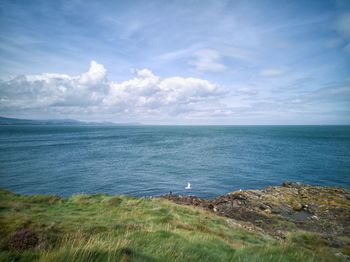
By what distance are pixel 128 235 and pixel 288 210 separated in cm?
2266

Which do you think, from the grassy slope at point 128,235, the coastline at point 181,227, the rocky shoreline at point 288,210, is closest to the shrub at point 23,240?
the coastline at point 181,227

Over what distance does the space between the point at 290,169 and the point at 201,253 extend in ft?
155

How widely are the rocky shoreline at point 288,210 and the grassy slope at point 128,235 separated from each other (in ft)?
11.2

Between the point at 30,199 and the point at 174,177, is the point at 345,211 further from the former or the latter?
the point at 30,199

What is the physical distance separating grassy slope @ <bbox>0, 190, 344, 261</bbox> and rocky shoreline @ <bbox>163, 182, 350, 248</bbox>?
342 cm

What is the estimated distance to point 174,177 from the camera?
39188 millimetres

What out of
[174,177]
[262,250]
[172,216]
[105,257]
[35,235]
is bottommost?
[174,177]

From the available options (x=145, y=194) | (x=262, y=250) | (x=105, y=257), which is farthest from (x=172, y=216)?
(x=145, y=194)

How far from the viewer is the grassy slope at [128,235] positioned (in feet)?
Result: 18.9

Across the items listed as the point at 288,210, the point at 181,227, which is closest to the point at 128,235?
the point at 181,227

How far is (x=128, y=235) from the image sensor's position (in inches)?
324

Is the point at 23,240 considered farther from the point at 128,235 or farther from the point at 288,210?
the point at 288,210

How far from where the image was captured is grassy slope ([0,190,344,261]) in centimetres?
577

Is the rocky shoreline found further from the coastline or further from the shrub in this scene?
the shrub
